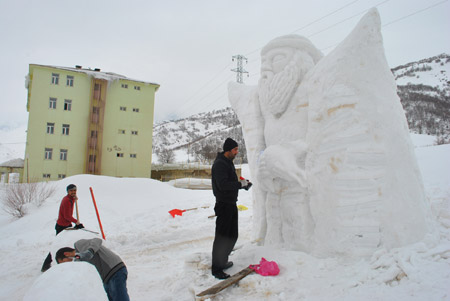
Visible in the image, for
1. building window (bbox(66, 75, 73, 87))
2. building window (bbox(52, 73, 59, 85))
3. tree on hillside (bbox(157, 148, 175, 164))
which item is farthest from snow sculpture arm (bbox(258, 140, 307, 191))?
tree on hillside (bbox(157, 148, 175, 164))

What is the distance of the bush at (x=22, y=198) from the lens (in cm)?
980

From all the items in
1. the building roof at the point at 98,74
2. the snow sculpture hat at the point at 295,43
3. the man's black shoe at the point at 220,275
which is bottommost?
the man's black shoe at the point at 220,275

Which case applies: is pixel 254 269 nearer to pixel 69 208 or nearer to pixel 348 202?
pixel 348 202

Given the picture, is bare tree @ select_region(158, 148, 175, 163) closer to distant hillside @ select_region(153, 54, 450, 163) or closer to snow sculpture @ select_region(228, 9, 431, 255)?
distant hillside @ select_region(153, 54, 450, 163)

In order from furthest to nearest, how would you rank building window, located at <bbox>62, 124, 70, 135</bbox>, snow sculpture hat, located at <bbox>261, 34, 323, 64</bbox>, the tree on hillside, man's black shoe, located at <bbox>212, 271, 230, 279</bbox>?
the tree on hillside
building window, located at <bbox>62, 124, 70, 135</bbox>
snow sculpture hat, located at <bbox>261, 34, 323, 64</bbox>
man's black shoe, located at <bbox>212, 271, 230, 279</bbox>

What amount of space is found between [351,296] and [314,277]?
1.60ft

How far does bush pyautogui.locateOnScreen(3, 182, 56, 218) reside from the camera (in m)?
9.80

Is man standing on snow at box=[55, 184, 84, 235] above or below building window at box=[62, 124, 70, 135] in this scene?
below

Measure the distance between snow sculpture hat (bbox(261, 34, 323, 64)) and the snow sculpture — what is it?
19mm

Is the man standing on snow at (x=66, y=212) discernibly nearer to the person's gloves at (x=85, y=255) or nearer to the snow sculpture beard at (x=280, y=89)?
the person's gloves at (x=85, y=255)

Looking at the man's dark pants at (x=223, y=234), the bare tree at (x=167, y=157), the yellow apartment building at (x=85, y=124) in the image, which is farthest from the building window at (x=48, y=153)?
the bare tree at (x=167, y=157)

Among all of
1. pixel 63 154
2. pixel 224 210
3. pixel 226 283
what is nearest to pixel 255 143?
pixel 224 210

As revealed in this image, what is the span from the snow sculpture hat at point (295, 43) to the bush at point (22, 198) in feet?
34.3

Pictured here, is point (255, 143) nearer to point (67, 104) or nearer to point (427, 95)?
point (67, 104)
